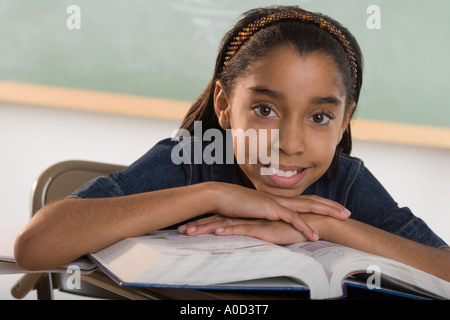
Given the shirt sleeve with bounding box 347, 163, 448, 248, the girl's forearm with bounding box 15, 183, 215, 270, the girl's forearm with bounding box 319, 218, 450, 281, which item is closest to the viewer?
the girl's forearm with bounding box 15, 183, 215, 270

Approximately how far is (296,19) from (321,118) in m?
0.20

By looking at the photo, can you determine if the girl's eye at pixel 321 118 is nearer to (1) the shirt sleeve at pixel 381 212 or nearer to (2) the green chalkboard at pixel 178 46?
(1) the shirt sleeve at pixel 381 212

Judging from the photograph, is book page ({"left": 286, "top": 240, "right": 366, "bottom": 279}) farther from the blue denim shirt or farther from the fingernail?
the blue denim shirt

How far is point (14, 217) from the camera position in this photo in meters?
2.48

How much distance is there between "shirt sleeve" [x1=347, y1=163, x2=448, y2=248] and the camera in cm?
100

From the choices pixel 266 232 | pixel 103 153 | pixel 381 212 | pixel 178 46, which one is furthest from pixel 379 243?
pixel 103 153

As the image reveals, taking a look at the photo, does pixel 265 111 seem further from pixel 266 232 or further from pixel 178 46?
pixel 178 46

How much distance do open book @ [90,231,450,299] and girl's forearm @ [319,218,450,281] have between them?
155 millimetres

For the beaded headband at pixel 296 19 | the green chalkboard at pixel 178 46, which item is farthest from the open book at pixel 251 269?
the green chalkboard at pixel 178 46

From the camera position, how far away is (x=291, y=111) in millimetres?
846

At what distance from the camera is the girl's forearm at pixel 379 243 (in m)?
0.79

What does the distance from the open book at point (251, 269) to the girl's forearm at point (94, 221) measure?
0.05m

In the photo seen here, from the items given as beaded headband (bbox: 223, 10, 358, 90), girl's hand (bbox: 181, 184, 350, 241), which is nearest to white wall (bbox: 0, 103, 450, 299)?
beaded headband (bbox: 223, 10, 358, 90)

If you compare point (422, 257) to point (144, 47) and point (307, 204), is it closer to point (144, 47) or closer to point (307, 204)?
point (307, 204)
